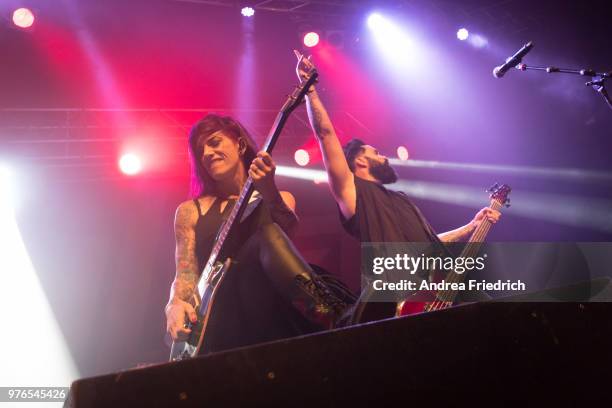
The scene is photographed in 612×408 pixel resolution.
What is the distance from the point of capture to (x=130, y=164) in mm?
4305

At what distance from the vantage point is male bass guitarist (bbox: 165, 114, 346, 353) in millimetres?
3533

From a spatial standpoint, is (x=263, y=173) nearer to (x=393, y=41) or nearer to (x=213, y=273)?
(x=213, y=273)

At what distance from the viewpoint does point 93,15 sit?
4207mm

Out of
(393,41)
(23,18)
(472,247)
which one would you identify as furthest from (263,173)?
(393,41)

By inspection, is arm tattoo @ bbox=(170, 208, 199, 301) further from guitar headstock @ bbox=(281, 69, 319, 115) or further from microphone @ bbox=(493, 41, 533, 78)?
microphone @ bbox=(493, 41, 533, 78)

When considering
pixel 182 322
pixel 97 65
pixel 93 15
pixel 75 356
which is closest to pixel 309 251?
pixel 182 322

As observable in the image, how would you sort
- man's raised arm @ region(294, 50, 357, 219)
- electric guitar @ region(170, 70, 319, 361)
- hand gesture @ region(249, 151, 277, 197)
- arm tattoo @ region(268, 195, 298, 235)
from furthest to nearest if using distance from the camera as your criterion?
man's raised arm @ region(294, 50, 357, 219) < arm tattoo @ region(268, 195, 298, 235) < hand gesture @ region(249, 151, 277, 197) < electric guitar @ region(170, 70, 319, 361)

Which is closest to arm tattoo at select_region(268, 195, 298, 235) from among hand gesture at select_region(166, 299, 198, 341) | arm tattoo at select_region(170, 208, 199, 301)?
arm tattoo at select_region(170, 208, 199, 301)

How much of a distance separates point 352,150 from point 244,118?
36.6 inches

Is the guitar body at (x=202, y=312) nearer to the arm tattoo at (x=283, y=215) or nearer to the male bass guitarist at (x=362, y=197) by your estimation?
the arm tattoo at (x=283, y=215)

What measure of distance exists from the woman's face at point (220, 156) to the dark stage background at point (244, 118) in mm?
325

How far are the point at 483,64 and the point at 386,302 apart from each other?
126 inches

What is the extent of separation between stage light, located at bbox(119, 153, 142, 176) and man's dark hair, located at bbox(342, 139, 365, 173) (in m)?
1.64

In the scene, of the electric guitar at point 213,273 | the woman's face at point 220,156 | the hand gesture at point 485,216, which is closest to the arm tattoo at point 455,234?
the hand gesture at point 485,216
